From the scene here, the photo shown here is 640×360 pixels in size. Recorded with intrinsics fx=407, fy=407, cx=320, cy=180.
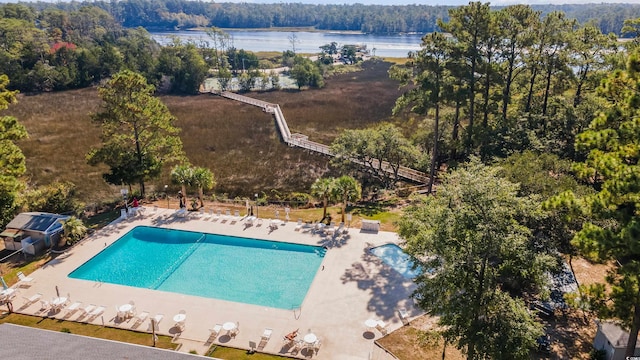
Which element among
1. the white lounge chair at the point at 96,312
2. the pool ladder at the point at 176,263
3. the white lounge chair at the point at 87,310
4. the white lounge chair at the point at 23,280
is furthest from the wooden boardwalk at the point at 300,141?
the white lounge chair at the point at 23,280

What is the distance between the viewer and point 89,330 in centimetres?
1769

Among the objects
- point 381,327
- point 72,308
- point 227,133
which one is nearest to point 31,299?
point 72,308

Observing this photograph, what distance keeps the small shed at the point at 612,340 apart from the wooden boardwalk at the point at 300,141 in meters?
21.2

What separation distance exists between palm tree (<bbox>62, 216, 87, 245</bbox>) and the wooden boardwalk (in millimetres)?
21862

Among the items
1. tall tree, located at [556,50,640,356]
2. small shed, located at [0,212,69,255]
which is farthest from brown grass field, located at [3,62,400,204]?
tall tree, located at [556,50,640,356]

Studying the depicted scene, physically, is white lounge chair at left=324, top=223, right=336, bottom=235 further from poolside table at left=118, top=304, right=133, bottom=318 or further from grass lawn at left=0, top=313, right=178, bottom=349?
poolside table at left=118, top=304, right=133, bottom=318

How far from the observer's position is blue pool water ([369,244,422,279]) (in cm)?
2208

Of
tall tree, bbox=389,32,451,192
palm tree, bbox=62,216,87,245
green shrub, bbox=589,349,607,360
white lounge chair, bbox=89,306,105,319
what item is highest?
tall tree, bbox=389,32,451,192

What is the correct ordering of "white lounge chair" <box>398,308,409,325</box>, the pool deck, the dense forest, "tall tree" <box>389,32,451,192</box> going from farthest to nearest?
1. "tall tree" <box>389,32,451,192</box>
2. "white lounge chair" <box>398,308,409,325</box>
3. the pool deck
4. the dense forest

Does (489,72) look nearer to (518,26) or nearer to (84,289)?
(518,26)

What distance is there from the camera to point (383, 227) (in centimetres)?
2712

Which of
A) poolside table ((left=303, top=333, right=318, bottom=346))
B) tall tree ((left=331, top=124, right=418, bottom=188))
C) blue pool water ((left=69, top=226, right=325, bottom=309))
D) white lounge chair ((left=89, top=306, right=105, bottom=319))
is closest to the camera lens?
poolside table ((left=303, top=333, right=318, bottom=346))

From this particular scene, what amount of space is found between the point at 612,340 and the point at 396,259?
10744 mm

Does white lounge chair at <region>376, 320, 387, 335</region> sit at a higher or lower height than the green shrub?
lower
